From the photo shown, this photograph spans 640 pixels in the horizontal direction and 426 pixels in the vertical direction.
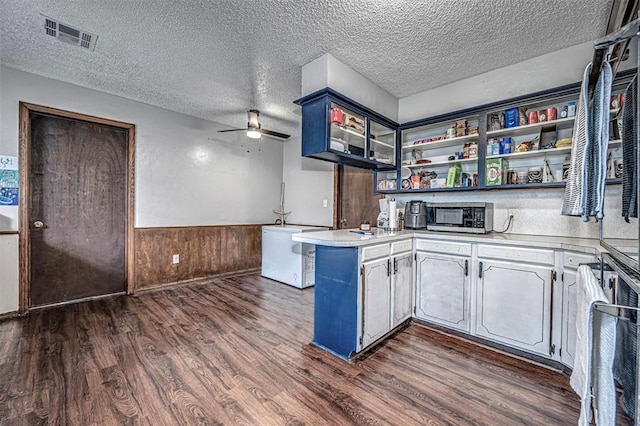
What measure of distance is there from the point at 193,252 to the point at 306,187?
2.15 meters

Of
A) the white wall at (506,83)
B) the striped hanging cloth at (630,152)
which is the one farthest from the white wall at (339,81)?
the striped hanging cloth at (630,152)

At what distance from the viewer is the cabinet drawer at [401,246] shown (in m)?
2.43

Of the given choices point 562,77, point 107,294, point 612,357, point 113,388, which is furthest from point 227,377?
point 562,77

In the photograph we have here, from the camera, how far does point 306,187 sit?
5.00m

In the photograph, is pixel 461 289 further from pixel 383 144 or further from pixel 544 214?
pixel 383 144

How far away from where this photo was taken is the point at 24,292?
114 inches

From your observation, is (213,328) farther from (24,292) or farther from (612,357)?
(612,357)

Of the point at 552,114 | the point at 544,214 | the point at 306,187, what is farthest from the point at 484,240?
the point at 306,187

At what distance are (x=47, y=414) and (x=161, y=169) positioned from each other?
3.00 meters

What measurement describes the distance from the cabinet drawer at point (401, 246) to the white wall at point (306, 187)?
203 centimetres

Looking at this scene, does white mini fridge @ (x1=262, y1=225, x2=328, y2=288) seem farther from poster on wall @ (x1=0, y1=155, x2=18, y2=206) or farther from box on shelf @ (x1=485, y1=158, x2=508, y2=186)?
poster on wall @ (x1=0, y1=155, x2=18, y2=206)

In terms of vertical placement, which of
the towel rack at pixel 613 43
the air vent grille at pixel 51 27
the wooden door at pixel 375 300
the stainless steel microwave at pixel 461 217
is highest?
the air vent grille at pixel 51 27

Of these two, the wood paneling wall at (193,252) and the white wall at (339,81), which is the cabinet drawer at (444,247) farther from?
the wood paneling wall at (193,252)

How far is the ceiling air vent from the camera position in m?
2.13
